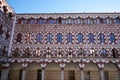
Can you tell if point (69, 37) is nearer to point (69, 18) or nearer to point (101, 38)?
point (69, 18)

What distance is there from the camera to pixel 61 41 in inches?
1060

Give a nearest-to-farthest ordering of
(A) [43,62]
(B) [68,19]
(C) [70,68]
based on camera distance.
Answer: (A) [43,62] → (C) [70,68] → (B) [68,19]

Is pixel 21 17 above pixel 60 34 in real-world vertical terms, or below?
above

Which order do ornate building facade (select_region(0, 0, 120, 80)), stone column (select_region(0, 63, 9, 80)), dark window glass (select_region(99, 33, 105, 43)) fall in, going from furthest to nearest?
dark window glass (select_region(99, 33, 105, 43)) → ornate building facade (select_region(0, 0, 120, 80)) → stone column (select_region(0, 63, 9, 80))

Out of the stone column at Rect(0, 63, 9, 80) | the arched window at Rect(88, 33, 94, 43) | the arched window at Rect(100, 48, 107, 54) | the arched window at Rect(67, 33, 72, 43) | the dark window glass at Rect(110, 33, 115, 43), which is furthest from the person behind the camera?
the arched window at Rect(67, 33, 72, 43)

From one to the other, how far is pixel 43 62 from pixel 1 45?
6930 mm

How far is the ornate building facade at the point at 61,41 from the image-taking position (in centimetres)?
2475

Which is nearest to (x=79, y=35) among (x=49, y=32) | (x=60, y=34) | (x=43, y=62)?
(x=60, y=34)

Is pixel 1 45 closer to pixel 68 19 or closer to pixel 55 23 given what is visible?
pixel 55 23

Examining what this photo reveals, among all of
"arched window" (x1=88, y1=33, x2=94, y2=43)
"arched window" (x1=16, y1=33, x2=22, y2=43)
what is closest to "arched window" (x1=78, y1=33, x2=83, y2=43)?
"arched window" (x1=88, y1=33, x2=94, y2=43)

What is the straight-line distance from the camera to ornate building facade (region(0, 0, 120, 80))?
2475cm

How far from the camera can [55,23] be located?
28125mm

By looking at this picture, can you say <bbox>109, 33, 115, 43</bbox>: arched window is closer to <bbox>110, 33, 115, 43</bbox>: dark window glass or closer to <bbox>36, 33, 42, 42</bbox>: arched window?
<bbox>110, 33, 115, 43</bbox>: dark window glass

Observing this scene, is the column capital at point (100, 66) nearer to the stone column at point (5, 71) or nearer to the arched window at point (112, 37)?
the arched window at point (112, 37)
